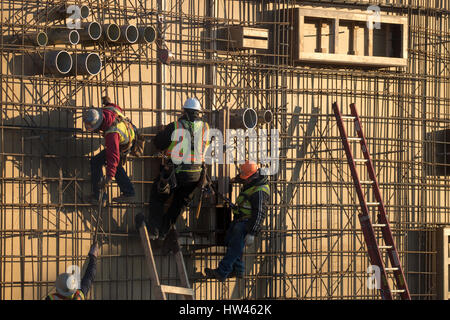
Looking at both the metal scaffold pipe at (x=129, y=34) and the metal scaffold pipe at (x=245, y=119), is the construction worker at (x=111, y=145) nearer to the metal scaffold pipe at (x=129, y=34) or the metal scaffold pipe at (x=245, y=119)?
the metal scaffold pipe at (x=129, y=34)

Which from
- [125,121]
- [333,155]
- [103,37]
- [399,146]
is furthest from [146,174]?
[399,146]

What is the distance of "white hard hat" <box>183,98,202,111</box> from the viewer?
17.8 meters

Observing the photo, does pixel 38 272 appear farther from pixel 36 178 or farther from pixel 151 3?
pixel 151 3

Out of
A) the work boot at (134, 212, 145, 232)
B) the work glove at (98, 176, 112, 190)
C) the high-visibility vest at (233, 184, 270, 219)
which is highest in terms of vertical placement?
the work glove at (98, 176, 112, 190)

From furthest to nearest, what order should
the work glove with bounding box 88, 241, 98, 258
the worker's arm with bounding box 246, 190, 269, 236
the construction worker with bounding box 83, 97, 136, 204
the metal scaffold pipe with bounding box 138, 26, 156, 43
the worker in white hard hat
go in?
the worker's arm with bounding box 246, 190, 269, 236 → the metal scaffold pipe with bounding box 138, 26, 156, 43 → the worker in white hard hat → the construction worker with bounding box 83, 97, 136, 204 → the work glove with bounding box 88, 241, 98, 258

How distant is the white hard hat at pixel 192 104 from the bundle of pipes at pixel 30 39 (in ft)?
8.89

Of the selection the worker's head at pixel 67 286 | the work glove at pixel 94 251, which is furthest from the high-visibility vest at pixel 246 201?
the worker's head at pixel 67 286

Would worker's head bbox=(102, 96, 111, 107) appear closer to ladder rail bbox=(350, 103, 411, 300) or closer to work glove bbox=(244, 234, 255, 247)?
work glove bbox=(244, 234, 255, 247)

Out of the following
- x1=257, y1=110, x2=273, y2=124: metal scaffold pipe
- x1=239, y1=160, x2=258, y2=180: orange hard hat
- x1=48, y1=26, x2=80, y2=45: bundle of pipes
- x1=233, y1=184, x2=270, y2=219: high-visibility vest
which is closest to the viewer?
x1=48, y1=26, x2=80, y2=45: bundle of pipes

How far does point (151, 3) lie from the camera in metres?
18.8

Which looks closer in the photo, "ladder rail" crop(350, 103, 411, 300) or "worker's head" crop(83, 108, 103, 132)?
"worker's head" crop(83, 108, 103, 132)

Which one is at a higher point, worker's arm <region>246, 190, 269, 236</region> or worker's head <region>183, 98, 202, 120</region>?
worker's head <region>183, 98, 202, 120</region>

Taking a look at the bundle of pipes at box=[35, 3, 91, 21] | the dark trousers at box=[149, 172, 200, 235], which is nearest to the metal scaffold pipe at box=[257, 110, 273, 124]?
the dark trousers at box=[149, 172, 200, 235]

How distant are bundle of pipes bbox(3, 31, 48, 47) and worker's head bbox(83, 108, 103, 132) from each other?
4.74 ft
